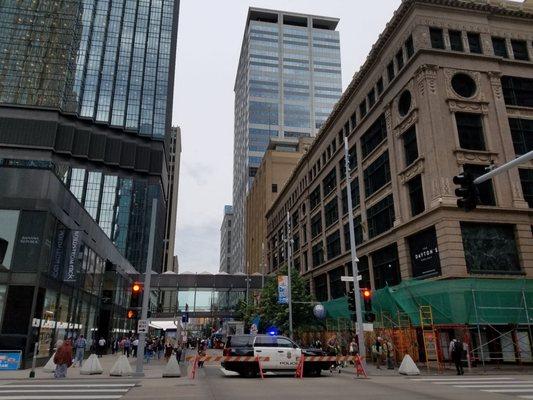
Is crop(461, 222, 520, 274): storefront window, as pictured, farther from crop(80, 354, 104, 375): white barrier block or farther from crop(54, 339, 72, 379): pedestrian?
crop(54, 339, 72, 379): pedestrian

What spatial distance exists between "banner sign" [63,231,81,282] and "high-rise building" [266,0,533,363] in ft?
61.7

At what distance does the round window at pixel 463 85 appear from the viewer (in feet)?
107

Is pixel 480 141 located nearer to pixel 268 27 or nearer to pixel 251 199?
pixel 251 199

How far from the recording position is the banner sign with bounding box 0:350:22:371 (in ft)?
75.9

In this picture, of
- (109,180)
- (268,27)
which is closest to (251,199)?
(109,180)

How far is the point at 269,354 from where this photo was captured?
20438mm

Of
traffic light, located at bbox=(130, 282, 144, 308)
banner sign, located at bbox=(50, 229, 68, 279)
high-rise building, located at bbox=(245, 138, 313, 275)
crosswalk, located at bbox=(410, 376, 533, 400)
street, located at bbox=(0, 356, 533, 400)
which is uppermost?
high-rise building, located at bbox=(245, 138, 313, 275)

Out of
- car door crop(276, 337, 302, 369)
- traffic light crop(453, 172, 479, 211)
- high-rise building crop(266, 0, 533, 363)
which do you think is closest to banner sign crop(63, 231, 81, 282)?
car door crop(276, 337, 302, 369)

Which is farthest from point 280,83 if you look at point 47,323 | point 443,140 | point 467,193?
point 467,193

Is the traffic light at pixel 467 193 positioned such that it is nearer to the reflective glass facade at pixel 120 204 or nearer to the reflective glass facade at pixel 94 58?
the reflective glass facade at pixel 120 204

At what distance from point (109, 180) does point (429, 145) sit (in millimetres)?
109959

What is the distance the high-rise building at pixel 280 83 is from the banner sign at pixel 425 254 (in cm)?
10181

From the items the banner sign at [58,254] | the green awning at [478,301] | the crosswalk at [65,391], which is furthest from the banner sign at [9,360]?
the green awning at [478,301]

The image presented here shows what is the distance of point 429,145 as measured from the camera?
30375 mm
